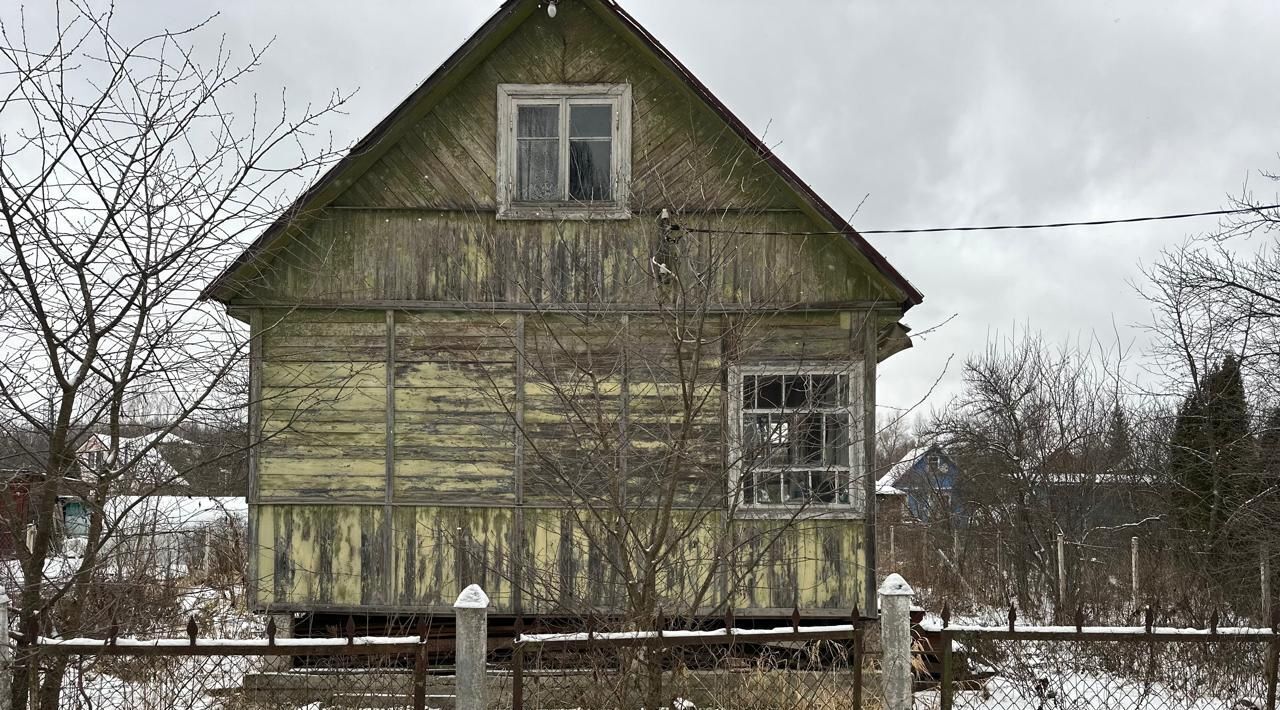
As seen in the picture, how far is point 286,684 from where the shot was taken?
26.3 ft

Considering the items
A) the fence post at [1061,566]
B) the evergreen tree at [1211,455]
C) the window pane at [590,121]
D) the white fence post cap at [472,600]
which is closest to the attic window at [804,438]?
the window pane at [590,121]

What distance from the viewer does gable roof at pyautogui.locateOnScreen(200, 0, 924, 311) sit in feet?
28.2

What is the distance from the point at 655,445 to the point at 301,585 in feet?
12.0

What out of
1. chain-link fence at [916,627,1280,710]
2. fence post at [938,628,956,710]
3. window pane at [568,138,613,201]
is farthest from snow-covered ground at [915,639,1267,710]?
window pane at [568,138,613,201]

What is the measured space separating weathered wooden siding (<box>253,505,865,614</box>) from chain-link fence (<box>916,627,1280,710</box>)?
1222mm

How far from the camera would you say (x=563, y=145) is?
30.1 ft

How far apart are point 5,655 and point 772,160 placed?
683 cm

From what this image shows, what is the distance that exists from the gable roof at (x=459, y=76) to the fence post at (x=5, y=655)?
13.6 feet

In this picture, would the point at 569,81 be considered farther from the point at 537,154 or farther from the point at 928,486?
the point at 928,486

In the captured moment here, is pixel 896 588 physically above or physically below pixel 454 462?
below

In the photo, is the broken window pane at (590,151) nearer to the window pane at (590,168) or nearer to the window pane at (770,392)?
the window pane at (590,168)

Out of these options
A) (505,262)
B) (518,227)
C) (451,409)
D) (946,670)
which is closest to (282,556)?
(451,409)

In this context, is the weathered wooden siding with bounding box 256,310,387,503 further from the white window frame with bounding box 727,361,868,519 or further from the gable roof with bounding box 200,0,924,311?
the white window frame with bounding box 727,361,868,519

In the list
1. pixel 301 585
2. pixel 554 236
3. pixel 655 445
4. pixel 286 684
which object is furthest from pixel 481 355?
pixel 286 684
